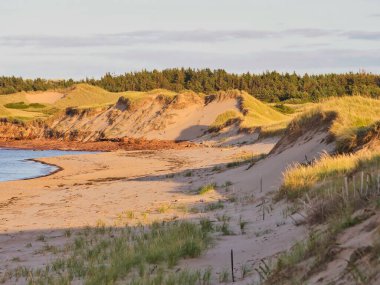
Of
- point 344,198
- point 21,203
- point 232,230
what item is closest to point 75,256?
point 232,230

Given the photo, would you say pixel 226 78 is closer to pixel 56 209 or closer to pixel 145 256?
pixel 56 209

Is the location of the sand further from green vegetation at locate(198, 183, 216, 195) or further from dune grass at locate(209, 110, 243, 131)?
dune grass at locate(209, 110, 243, 131)

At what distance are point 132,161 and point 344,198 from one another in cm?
2892

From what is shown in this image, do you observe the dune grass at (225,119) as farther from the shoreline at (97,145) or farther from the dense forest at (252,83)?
the dense forest at (252,83)

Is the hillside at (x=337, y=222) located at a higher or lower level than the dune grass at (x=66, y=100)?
lower

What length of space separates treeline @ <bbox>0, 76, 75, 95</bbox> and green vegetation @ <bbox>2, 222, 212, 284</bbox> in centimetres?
10193

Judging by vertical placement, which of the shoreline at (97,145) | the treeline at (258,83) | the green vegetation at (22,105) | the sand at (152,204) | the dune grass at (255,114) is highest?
the treeline at (258,83)

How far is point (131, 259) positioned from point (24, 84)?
112 m

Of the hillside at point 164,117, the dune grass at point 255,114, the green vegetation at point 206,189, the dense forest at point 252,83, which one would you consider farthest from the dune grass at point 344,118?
the dense forest at point 252,83

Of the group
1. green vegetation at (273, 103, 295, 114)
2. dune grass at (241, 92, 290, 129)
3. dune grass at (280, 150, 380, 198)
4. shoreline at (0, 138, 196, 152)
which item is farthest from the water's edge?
green vegetation at (273, 103, 295, 114)

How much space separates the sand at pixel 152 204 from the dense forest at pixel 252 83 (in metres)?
58.0

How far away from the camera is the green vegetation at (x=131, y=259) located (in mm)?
7711

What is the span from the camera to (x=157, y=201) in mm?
17094

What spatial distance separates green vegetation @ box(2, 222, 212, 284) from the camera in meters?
7.71
